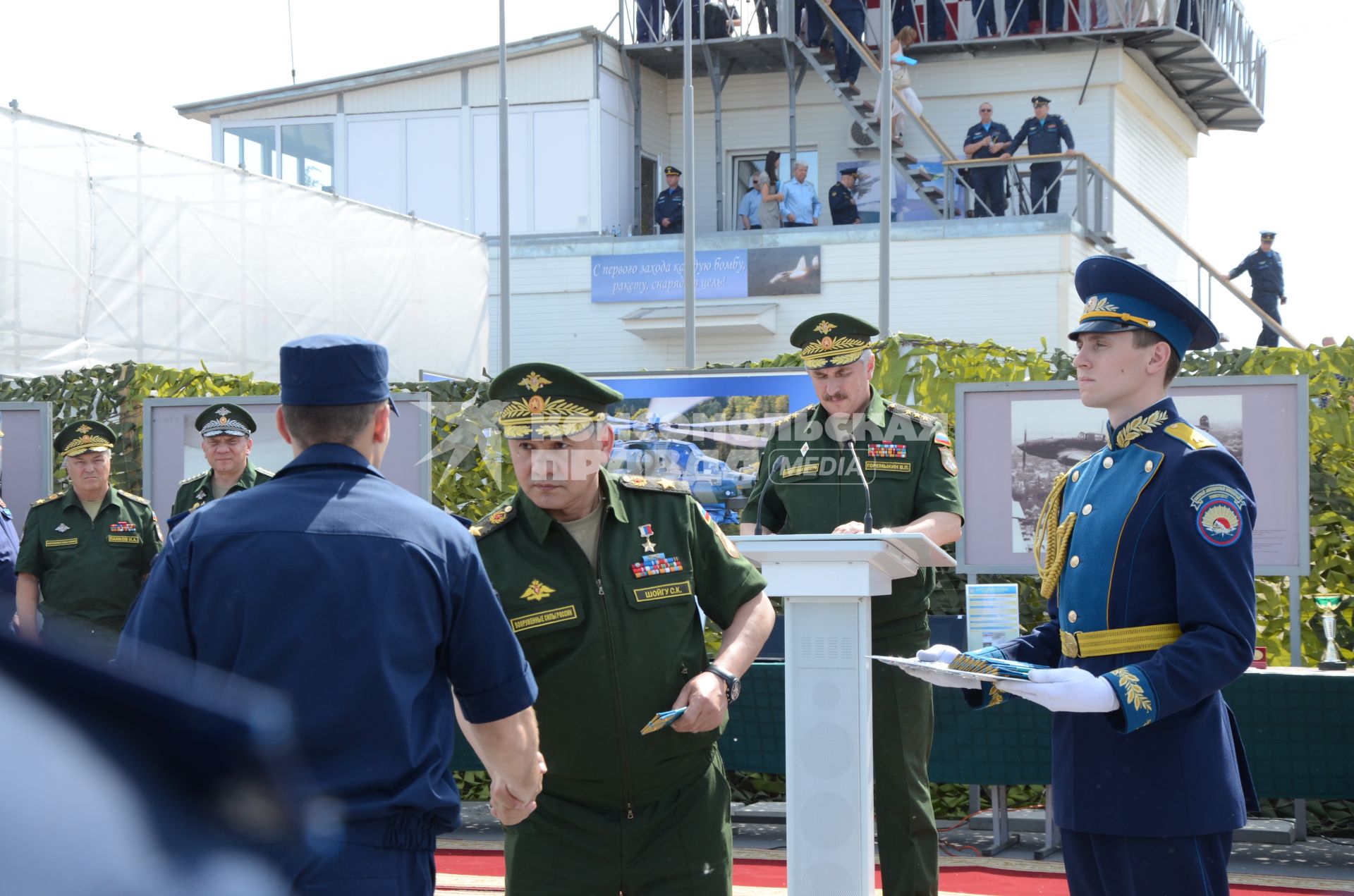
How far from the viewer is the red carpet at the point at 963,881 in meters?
5.97

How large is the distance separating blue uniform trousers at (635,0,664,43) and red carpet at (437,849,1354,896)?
65.6 feet

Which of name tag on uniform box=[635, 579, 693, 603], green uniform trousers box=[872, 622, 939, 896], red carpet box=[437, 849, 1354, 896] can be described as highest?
name tag on uniform box=[635, 579, 693, 603]

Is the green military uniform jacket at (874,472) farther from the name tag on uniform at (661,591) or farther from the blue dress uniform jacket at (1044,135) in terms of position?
the blue dress uniform jacket at (1044,135)

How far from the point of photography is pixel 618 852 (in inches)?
133

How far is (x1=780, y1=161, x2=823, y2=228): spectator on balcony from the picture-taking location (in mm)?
22000

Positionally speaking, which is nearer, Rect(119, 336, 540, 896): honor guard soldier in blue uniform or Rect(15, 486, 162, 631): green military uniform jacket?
Rect(119, 336, 540, 896): honor guard soldier in blue uniform

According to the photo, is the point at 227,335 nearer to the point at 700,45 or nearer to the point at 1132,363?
the point at 700,45

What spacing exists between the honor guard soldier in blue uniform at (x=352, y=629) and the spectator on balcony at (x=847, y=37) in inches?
856

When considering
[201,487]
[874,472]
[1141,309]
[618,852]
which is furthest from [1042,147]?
[618,852]

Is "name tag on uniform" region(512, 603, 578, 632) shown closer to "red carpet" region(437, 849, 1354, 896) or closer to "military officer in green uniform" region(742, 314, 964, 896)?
"military officer in green uniform" region(742, 314, 964, 896)

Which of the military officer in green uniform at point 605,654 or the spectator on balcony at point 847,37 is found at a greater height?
the spectator on balcony at point 847,37

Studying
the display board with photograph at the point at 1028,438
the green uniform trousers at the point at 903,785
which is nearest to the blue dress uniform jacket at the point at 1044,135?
the display board with photograph at the point at 1028,438

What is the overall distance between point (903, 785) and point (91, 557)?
5.50 metres

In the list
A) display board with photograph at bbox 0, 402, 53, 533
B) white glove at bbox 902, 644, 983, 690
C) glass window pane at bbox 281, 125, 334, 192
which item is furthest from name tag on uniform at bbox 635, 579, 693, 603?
glass window pane at bbox 281, 125, 334, 192
